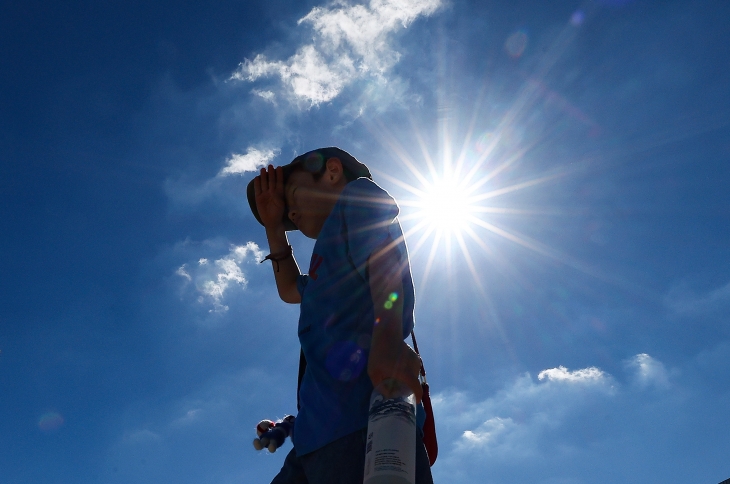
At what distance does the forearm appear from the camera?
162 inches

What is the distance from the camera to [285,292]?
415cm

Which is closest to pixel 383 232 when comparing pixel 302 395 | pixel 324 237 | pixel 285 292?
pixel 324 237

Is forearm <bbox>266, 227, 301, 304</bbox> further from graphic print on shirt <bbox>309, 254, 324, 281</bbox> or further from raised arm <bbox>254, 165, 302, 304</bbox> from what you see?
graphic print on shirt <bbox>309, 254, 324, 281</bbox>

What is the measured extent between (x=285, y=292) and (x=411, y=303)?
5.40 feet

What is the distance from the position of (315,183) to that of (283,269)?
79cm

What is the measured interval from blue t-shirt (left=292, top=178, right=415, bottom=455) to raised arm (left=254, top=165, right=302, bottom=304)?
33.4 inches

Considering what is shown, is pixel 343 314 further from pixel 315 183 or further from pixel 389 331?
pixel 315 183

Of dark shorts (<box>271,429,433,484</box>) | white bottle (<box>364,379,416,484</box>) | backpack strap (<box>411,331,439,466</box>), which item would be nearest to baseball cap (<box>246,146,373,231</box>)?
backpack strap (<box>411,331,439,466</box>)

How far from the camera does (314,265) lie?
330 cm

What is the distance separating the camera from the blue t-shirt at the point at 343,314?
256cm

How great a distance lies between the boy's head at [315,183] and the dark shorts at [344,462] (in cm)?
168

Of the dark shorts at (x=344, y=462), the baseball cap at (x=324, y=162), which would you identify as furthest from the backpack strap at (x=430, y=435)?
the baseball cap at (x=324, y=162)

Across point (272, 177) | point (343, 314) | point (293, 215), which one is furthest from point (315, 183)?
point (343, 314)

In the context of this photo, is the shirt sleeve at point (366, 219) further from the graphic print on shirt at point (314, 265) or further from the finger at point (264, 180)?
the finger at point (264, 180)
